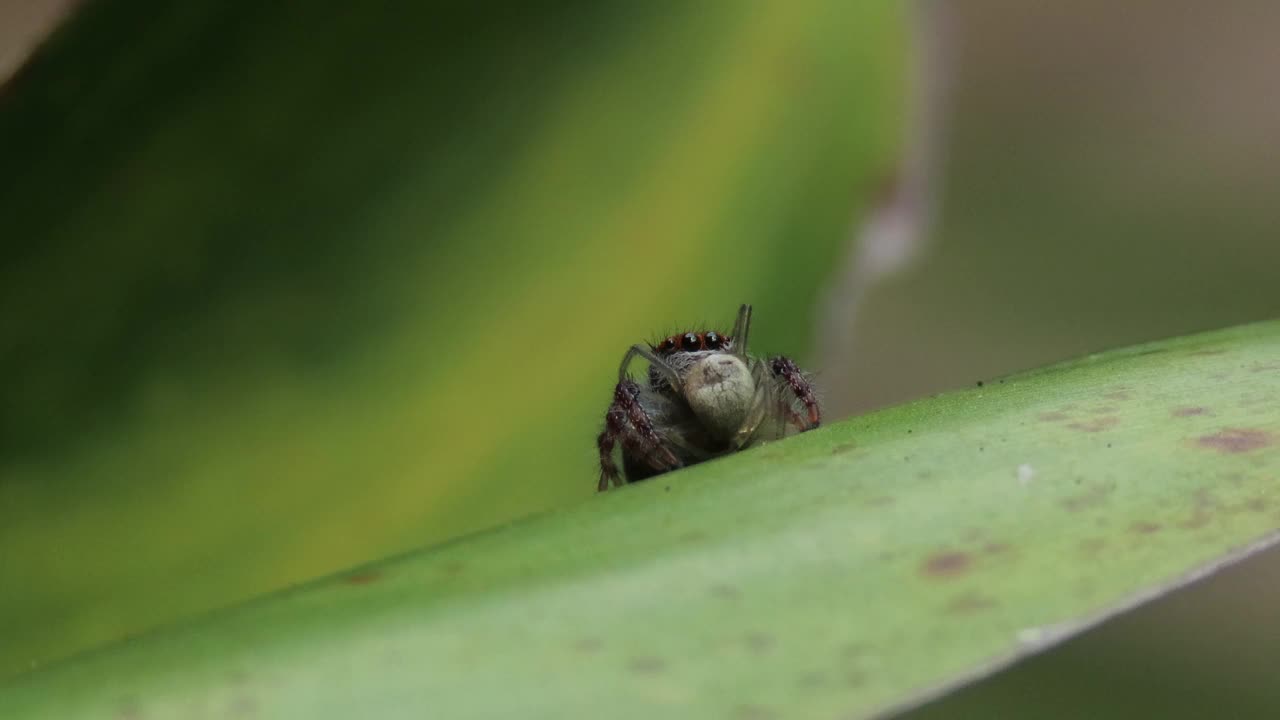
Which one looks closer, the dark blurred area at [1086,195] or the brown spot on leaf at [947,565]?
the brown spot on leaf at [947,565]

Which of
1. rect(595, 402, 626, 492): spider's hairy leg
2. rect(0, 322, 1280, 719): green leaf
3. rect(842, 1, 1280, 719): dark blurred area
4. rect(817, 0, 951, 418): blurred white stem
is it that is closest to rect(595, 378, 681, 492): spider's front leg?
rect(595, 402, 626, 492): spider's hairy leg

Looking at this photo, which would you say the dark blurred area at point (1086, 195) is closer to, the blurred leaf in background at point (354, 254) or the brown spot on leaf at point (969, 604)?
the blurred leaf in background at point (354, 254)

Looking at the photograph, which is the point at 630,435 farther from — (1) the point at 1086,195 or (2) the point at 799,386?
(1) the point at 1086,195

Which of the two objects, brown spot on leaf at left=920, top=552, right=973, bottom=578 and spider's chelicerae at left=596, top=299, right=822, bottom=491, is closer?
brown spot on leaf at left=920, top=552, right=973, bottom=578

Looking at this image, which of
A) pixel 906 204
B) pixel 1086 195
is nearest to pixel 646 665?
pixel 906 204

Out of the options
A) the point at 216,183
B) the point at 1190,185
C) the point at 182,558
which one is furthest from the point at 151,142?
the point at 1190,185

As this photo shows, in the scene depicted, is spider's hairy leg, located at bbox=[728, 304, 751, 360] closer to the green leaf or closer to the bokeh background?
the bokeh background

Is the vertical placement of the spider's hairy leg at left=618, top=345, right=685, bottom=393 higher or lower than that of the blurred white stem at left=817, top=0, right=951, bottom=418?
lower

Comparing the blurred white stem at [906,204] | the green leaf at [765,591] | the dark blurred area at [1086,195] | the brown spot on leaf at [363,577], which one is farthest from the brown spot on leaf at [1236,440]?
the dark blurred area at [1086,195]
